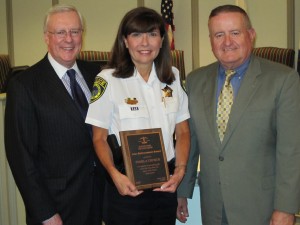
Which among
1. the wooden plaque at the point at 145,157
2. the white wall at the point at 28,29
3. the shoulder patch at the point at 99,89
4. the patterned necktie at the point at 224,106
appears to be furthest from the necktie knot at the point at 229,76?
the white wall at the point at 28,29

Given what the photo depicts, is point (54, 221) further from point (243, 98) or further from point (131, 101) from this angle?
point (243, 98)

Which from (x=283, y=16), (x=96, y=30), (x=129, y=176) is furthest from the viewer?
(x=96, y=30)

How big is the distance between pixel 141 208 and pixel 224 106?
2.07 feet

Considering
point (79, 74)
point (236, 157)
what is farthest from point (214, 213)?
point (79, 74)

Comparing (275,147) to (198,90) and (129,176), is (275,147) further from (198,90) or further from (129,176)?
(129,176)

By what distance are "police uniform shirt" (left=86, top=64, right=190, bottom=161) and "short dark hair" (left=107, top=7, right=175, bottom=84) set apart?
0.04 m

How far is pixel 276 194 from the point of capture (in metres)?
1.99

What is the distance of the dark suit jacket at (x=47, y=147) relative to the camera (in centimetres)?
204

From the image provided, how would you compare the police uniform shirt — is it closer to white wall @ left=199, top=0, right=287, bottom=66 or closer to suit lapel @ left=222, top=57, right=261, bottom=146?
suit lapel @ left=222, top=57, right=261, bottom=146

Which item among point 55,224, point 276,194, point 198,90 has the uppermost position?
point 198,90

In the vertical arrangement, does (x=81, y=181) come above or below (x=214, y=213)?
above

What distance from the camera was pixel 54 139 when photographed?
6.87 feet

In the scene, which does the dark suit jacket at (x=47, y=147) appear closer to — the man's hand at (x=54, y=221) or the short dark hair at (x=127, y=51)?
the man's hand at (x=54, y=221)

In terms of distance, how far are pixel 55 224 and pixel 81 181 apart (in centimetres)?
24
